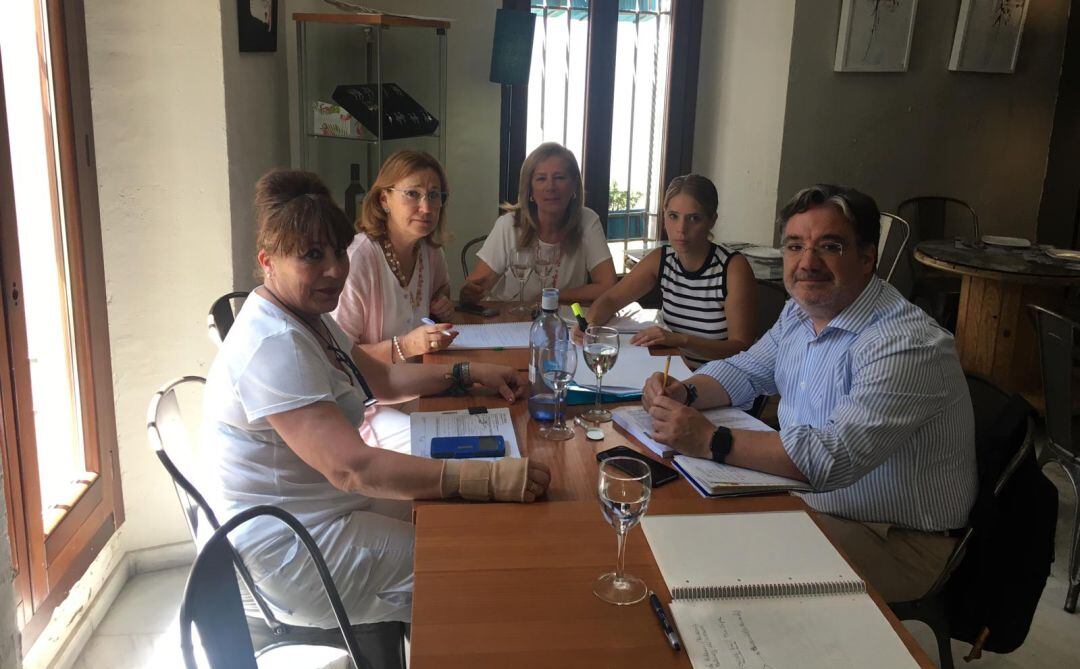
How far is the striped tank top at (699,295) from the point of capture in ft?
9.04

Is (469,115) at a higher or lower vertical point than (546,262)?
higher

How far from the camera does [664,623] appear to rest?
113cm

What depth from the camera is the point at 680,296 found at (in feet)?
9.27

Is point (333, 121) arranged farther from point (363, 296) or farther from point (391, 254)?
point (363, 296)

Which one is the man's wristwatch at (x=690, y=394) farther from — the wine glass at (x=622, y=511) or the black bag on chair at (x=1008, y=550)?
the wine glass at (x=622, y=511)

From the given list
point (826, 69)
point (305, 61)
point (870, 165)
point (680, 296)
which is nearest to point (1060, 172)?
point (870, 165)

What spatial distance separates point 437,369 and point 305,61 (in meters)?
2.02

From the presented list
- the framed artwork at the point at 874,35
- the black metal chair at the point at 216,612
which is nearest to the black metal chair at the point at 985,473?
the black metal chair at the point at 216,612

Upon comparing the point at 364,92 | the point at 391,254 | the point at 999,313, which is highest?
the point at 364,92

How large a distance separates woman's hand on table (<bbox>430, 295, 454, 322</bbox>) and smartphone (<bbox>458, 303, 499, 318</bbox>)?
8 centimetres

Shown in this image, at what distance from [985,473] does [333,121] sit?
270 cm

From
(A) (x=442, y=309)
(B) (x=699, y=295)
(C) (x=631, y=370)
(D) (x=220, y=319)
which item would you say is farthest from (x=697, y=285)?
(D) (x=220, y=319)

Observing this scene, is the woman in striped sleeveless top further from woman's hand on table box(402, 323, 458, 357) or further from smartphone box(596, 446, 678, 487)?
smartphone box(596, 446, 678, 487)

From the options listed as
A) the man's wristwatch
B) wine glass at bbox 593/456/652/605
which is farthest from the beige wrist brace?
the man's wristwatch
